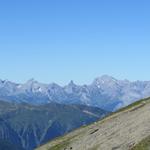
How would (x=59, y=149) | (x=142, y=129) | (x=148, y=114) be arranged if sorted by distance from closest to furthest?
(x=142, y=129), (x=148, y=114), (x=59, y=149)

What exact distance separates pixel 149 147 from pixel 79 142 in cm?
3543

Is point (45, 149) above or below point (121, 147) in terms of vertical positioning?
below

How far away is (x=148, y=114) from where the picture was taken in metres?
76.9

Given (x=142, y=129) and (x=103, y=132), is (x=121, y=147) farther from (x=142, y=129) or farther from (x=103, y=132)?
(x=103, y=132)

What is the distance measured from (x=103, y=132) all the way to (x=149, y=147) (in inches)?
1208

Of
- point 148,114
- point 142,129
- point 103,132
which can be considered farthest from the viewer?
point 103,132

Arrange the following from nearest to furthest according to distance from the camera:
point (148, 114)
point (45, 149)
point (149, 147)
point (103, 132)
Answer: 1. point (149, 147)
2. point (148, 114)
3. point (103, 132)
4. point (45, 149)

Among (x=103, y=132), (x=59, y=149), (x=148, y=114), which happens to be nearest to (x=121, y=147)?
(x=148, y=114)

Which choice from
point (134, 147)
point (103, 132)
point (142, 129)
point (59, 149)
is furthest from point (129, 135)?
point (59, 149)

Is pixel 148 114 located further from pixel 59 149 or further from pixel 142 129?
pixel 59 149

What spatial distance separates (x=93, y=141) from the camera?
79750 millimetres

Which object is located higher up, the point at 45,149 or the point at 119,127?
the point at 119,127

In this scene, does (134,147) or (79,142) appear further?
(79,142)

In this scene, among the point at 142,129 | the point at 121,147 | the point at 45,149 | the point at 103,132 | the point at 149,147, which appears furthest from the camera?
the point at 45,149
